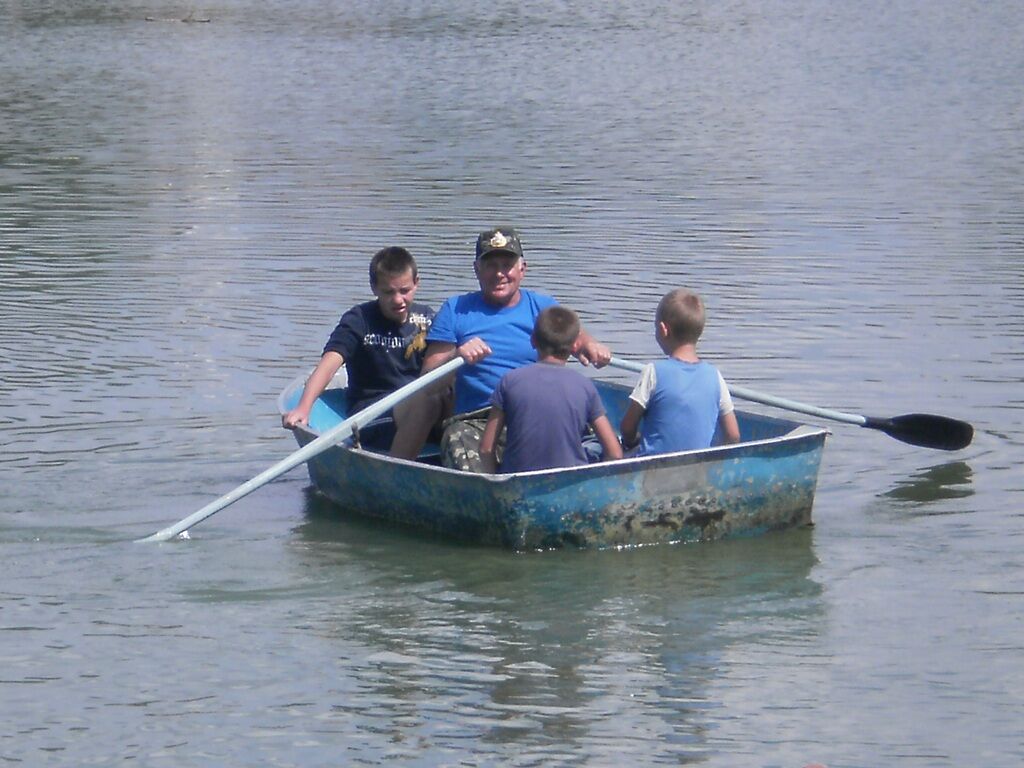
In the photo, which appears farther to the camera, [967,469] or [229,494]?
[967,469]

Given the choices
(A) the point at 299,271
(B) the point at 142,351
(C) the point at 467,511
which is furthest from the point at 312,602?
(A) the point at 299,271

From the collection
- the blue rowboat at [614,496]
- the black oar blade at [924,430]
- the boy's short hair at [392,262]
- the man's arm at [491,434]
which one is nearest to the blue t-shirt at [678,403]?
the blue rowboat at [614,496]

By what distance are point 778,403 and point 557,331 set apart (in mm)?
1748

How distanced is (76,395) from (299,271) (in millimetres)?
3959

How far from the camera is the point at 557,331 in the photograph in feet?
28.1

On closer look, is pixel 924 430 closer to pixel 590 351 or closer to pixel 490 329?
pixel 590 351

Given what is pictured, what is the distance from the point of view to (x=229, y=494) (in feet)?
29.1

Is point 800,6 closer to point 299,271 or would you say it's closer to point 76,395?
point 299,271

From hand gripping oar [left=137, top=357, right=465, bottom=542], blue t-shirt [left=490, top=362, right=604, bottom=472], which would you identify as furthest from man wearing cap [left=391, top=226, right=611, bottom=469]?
blue t-shirt [left=490, top=362, right=604, bottom=472]

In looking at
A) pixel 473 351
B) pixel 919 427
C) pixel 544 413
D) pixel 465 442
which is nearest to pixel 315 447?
pixel 465 442

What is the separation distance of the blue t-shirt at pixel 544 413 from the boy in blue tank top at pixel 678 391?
26 cm

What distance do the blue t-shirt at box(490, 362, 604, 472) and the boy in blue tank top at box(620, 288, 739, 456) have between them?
0.84 ft

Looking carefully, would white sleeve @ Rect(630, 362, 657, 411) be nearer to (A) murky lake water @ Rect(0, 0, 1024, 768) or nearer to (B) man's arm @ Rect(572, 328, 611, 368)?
(B) man's arm @ Rect(572, 328, 611, 368)

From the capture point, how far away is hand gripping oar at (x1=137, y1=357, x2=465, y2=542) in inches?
348
